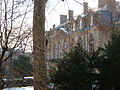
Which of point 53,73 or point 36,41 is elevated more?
point 36,41

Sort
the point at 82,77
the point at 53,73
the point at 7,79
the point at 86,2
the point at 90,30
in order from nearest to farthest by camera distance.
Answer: the point at 86,2 → the point at 7,79 → the point at 82,77 → the point at 53,73 → the point at 90,30

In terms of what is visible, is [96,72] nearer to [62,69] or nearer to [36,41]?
[62,69]

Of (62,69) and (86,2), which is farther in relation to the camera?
(62,69)

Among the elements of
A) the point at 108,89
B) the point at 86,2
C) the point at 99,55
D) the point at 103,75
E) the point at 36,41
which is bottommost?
the point at 108,89

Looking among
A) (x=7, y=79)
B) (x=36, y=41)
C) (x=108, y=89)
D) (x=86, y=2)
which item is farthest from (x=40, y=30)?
(x=108, y=89)

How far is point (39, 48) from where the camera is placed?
6105 mm

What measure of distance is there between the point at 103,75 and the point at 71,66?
1.96 meters

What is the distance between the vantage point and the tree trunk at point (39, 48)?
19.6 feet

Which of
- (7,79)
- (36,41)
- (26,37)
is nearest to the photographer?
(36,41)

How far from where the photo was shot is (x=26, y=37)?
10.1 m

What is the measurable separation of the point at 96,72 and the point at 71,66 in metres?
1.83

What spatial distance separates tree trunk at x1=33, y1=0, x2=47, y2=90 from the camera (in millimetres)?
5961

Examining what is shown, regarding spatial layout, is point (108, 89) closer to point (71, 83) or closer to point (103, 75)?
point (103, 75)

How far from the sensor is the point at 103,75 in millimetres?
13328
